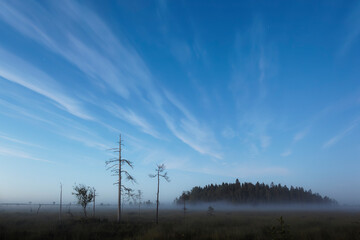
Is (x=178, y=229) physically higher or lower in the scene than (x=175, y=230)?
lower

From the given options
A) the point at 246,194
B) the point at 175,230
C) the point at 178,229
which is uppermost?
the point at 175,230

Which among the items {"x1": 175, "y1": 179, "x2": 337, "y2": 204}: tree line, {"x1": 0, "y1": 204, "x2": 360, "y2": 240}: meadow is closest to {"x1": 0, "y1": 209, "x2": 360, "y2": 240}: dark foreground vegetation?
{"x1": 0, "y1": 204, "x2": 360, "y2": 240}: meadow

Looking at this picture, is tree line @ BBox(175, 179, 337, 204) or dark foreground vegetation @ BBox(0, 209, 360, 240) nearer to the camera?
dark foreground vegetation @ BBox(0, 209, 360, 240)

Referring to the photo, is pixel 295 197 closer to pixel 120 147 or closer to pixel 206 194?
pixel 206 194

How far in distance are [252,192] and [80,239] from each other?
143 m

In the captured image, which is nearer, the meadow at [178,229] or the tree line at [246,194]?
the meadow at [178,229]

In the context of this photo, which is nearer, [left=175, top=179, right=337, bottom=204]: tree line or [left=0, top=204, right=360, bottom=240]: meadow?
[left=0, top=204, right=360, bottom=240]: meadow

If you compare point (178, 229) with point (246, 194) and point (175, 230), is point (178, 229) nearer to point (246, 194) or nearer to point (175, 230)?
point (175, 230)

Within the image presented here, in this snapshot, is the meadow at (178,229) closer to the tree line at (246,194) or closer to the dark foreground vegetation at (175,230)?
the dark foreground vegetation at (175,230)

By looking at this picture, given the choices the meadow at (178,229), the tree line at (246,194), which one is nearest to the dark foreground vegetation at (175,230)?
the meadow at (178,229)

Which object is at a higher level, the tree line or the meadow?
the meadow

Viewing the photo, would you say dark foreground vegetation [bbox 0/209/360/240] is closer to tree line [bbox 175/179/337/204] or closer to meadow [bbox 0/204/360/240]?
meadow [bbox 0/204/360/240]

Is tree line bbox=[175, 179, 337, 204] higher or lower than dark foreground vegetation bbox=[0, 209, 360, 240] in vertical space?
lower

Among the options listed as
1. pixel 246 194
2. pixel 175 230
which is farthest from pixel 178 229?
pixel 246 194
